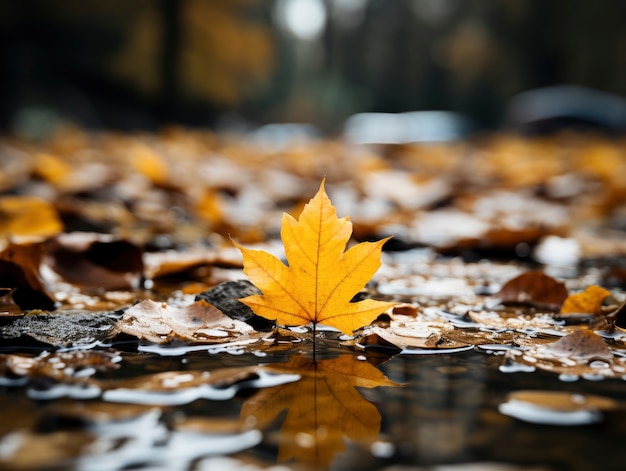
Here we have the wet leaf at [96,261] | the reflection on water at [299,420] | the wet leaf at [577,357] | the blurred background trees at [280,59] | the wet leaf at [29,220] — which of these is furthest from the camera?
the blurred background trees at [280,59]

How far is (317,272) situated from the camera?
75cm

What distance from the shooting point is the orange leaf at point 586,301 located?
98 cm

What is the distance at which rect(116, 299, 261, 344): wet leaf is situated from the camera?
798 millimetres

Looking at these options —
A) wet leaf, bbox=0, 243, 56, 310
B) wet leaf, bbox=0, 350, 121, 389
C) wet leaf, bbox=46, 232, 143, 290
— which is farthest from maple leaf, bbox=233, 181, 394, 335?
wet leaf, bbox=46, 232, 143, 290

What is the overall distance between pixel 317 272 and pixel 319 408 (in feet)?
0.65

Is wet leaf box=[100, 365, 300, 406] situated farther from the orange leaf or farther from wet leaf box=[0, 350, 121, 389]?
the orange leaf

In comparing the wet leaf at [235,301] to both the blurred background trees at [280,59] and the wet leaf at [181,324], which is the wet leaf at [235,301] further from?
the blurred background trees at [280,59]

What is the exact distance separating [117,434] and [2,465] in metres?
0.09

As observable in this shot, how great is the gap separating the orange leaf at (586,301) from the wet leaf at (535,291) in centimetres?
5

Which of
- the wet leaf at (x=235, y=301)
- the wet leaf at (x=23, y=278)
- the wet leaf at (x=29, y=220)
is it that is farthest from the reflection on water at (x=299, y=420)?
the wet leaf at (x=29, y=220)

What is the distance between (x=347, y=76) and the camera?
33688 mm

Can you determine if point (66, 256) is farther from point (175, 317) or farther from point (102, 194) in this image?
point (102, 194)

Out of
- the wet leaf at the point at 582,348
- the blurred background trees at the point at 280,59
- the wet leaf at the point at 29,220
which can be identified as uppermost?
the blurred background trees at the point at 280,59

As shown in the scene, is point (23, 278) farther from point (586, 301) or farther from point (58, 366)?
point (586, 301)
